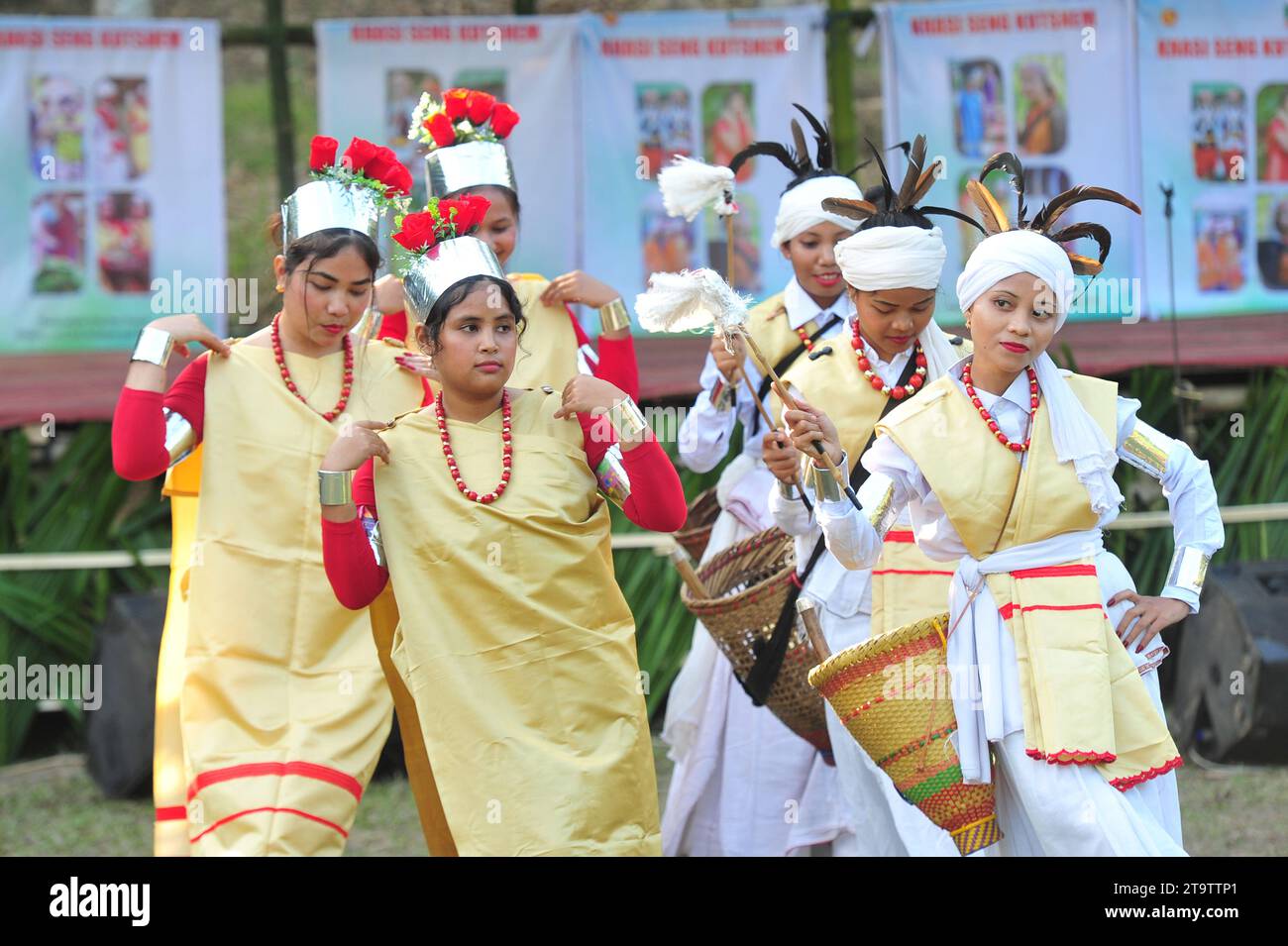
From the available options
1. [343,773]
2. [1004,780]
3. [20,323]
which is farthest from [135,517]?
[1004,780]

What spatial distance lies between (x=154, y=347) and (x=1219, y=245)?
16.6 ft

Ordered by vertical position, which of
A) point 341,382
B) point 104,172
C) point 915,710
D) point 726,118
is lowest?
point 915,710

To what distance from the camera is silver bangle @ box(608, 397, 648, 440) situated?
12.0ft

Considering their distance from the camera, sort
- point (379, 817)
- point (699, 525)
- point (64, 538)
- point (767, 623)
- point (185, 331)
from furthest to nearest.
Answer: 1. point (64, 538)
2. point (379, 817)
3. point (699, 525)
4. point (767, 623)
5. point (185, 331)

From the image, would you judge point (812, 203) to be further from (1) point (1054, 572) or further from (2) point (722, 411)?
(1) point (1054, 572)

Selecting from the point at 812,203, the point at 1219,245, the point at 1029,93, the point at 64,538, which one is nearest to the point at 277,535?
the point at 812,203

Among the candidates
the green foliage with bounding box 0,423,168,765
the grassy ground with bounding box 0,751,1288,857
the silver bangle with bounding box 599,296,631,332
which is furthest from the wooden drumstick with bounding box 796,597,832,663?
the green foliage with bounding box 0,423,168,765

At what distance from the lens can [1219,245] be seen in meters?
7.71

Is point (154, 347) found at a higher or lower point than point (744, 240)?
lower

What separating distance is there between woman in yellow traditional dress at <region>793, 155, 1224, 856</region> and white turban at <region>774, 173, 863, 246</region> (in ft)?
3.73

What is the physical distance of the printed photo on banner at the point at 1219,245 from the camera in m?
7.71

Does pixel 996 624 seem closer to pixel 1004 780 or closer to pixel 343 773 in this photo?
pixel 1004 780

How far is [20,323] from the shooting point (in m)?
7.57

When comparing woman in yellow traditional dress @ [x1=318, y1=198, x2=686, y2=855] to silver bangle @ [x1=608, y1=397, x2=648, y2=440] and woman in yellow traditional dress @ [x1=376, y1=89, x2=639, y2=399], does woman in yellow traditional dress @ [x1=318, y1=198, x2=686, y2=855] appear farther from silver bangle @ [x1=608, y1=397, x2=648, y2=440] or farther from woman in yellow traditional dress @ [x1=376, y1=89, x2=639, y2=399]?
woman in yellow traditional dress @ [x1=376, y1=89, x2=639, y2=399]
